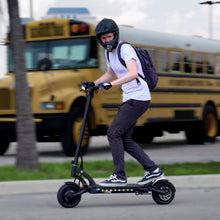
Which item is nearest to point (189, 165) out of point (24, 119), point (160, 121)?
point (24, 119)

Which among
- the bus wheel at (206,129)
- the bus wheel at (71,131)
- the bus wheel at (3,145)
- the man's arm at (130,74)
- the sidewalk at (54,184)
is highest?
the man's arm at (130,74)

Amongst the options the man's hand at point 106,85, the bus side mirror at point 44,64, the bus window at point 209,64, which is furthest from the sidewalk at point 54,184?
the bus window at point 209,64

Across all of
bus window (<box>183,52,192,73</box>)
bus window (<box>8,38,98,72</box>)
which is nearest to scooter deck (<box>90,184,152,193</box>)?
bus window (<box>8,38,98,72</box>)

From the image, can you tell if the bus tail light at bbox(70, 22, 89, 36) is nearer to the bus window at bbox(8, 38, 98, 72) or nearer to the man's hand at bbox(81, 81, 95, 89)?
the bus window at bbox(8, 38, 98, 72)

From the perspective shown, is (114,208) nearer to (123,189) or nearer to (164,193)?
(123,189)

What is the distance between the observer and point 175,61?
1499 cm

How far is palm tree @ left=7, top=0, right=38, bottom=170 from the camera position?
28.7 ft

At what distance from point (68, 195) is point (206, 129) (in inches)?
399

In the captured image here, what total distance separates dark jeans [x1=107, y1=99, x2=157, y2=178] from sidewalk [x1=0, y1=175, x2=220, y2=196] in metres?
1.43

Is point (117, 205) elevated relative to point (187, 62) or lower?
elevated

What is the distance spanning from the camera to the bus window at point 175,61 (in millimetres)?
14852

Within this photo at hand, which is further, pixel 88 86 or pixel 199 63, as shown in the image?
pixel 199 63

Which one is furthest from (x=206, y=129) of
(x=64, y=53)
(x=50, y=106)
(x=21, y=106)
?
(x=21, y=106)

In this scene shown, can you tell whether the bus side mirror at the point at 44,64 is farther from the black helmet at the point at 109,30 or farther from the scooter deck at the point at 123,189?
the scooter deck at the point at 123,189
